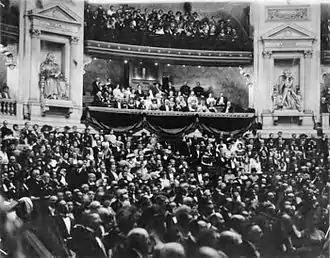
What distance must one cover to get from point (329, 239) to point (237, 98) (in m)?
2.82

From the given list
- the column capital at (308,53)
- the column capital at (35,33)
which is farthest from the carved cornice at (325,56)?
the column capital at (35,33)

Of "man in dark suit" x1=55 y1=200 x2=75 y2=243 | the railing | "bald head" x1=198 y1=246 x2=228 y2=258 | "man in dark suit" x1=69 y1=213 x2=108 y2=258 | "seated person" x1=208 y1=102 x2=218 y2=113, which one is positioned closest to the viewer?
"bald head" x1=198 y1=246 x2=228 y2=258

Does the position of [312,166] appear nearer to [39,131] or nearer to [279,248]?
[279,248]

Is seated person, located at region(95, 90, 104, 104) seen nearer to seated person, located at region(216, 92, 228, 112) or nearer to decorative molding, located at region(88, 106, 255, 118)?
decorative molding, located at region(88, 106, 255, 118)

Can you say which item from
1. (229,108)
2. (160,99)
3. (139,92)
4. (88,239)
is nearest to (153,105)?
(160,99)

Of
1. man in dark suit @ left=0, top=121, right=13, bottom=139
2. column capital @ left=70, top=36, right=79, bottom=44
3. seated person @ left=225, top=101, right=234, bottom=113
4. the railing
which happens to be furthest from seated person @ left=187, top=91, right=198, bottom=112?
man in dark suit @ left=0, top=121, right=13, bottom=139

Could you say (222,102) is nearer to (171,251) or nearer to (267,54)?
(267,54)

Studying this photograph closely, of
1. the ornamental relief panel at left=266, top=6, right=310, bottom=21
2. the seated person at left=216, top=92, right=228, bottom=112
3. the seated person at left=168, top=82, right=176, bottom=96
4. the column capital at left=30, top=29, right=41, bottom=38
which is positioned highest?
the ornamental relief panel at left=266, top=6, right=310, bottom=21

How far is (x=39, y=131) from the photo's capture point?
33.5 feet

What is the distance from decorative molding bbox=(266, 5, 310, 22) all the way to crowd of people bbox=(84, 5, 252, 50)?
2.82 ft

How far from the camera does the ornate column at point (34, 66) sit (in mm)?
10250

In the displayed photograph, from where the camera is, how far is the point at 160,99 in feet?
35.5

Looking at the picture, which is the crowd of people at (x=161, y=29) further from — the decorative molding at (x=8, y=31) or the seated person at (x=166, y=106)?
the decorative molding at (x=8, y=31)

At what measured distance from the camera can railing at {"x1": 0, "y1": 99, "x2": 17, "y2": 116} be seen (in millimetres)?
10062
